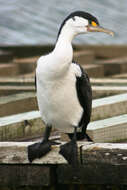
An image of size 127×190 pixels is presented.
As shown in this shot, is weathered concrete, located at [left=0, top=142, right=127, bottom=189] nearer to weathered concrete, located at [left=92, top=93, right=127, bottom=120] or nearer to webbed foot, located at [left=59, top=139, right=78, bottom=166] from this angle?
webbed foot, located at [left=59, top=139, right=78, bottom=166]

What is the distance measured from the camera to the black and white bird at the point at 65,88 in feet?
24.0

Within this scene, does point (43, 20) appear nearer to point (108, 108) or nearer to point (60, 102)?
point (108, 108)

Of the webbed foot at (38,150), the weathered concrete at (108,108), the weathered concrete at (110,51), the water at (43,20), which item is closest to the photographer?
the webbed foot at (38,150)

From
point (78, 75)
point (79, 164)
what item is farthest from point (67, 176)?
point (78, 75)

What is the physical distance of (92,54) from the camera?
1975 centimetres

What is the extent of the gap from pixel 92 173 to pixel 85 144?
29 cm

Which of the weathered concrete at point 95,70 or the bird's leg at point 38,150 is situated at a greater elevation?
the bird's leg at point 38,150

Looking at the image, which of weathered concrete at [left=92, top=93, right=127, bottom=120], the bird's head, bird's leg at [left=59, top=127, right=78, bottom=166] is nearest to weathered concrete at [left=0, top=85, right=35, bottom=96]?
weathered concrete at [left=92, top=93, right=127, bottom=120]

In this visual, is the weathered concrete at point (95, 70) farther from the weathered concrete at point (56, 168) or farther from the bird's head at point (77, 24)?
the bird's head at point (77, 24)

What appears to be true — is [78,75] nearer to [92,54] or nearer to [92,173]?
[92,173]

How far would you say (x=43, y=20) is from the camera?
19812mm

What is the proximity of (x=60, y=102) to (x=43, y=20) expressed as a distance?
1243 centimetres

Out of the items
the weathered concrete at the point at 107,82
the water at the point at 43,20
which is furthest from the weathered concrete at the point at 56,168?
the water at the point at 43,20

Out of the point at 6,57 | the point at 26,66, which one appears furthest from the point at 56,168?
the point at 6,57
